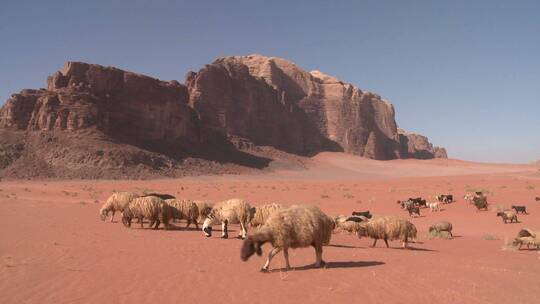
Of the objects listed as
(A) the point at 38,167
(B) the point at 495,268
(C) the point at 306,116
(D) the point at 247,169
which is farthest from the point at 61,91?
(B) the point at 495,268

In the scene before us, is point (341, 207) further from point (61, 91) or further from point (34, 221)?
point (61, 91)

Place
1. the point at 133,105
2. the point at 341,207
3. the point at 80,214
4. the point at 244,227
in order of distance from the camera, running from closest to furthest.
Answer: the point at 244,227 → the point at 80,214 → the point at 341,207 → the point at 133,105

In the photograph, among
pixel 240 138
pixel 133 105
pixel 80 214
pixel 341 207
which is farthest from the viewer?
pixel 240 138

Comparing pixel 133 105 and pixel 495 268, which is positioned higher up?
pixel 133 105

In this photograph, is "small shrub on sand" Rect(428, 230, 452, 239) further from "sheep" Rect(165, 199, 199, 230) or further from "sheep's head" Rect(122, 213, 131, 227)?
"sheep's head" Rect(122, 213, 131, 227)

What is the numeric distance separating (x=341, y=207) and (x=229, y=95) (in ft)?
288

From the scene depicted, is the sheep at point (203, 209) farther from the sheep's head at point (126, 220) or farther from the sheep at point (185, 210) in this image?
the sheep's head at point (126, 220)

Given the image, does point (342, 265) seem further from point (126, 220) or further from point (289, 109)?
point (289, 109)

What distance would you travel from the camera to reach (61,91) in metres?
82.4

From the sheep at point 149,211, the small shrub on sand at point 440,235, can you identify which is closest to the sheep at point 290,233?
the sheep at point 149,211

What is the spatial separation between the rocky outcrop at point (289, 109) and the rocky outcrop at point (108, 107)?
10.2 meters

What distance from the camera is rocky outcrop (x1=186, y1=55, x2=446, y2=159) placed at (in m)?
114

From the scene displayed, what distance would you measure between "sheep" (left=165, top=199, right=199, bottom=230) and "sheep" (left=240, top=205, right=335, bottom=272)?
9.78 meters

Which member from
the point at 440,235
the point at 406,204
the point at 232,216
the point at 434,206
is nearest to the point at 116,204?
the point at 232,216
